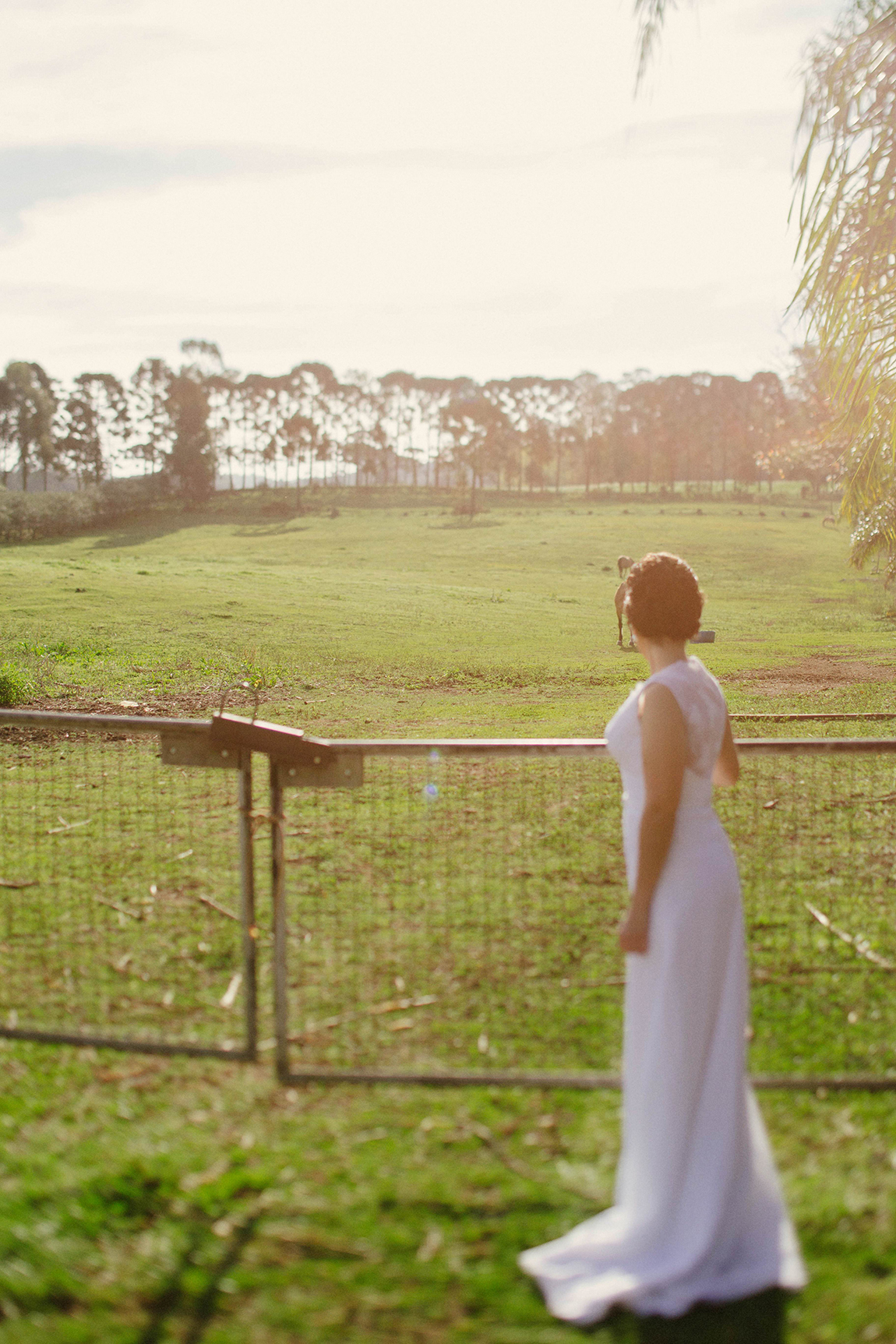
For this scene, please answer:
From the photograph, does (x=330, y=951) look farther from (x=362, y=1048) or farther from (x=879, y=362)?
(x=879, y=362)

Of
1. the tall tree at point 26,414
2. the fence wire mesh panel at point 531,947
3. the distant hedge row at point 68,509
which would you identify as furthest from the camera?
the tall tree at point 26,414

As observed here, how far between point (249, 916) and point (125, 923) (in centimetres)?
190

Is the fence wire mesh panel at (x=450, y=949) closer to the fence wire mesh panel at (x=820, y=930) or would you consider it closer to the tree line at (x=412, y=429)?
the fence wire mesh panel at (x=820, y=930)

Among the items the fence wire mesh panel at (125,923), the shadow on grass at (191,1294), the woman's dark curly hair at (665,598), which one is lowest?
the shadow on grass at (191,1294)

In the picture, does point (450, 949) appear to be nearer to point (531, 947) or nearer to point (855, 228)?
point (531, 947)

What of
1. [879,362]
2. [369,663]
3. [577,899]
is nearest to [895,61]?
[879,362]

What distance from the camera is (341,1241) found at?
9.47 ft

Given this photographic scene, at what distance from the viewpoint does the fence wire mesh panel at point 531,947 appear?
158 inches

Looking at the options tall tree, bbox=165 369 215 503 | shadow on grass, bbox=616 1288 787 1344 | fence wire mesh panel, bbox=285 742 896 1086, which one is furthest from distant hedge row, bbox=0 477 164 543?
shadow on grass, bbox=616 1288 787 1344

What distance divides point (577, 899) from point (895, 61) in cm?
447

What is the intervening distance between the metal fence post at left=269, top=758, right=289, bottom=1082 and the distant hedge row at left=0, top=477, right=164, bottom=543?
190 feet

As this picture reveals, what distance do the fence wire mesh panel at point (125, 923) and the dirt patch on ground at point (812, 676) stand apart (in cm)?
1060

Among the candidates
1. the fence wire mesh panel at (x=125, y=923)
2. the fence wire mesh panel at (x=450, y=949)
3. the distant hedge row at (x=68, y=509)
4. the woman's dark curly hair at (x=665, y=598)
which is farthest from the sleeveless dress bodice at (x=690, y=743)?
the distant hedge row at (x=68, y=509)

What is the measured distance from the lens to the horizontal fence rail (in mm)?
3906
